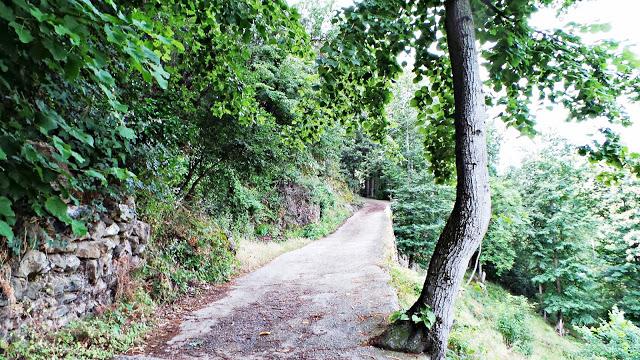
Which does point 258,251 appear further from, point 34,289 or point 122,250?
point 34,289

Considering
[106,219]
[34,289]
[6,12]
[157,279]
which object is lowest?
[157,279]

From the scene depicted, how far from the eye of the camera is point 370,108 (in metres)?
5.25

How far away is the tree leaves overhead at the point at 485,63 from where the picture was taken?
384cm

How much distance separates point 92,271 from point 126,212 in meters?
1.05

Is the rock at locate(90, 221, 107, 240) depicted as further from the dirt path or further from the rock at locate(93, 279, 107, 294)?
the dirt path

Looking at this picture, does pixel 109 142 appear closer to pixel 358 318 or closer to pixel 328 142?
pixel 358 318

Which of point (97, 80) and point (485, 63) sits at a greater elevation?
point (485, 63)

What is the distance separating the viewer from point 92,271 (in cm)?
424

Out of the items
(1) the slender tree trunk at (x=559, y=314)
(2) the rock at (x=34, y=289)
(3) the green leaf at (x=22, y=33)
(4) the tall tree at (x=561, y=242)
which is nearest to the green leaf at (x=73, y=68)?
(3) the green leaf at (x=22, y=33)

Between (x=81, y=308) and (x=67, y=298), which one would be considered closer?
(x=67, y=298)

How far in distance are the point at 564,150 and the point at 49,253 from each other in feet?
93.7

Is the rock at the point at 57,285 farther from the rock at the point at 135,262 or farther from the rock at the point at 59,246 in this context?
the rock at the point at 135,262

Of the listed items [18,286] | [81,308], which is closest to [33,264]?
[18,286]

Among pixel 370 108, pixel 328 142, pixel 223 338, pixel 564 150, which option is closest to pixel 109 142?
pixel 223 338
